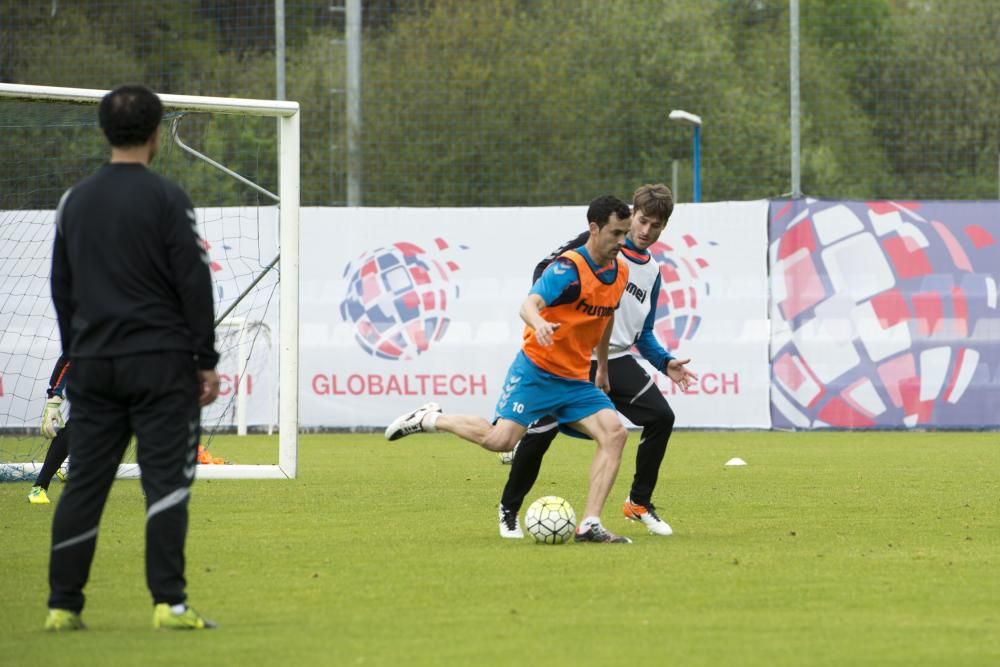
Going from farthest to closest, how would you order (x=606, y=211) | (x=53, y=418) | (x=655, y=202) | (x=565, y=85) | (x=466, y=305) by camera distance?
(x=565, y=85), (x=466, y=305), (x=53, y=418), (x=655, y=202), (x=606, y=211)

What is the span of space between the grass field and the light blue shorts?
728mm

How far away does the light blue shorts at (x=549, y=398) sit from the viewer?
918cm

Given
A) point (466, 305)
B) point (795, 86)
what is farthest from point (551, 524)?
point (795, 86)

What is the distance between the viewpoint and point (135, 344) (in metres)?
6.11

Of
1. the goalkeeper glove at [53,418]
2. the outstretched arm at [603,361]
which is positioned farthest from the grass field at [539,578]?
the outstretched arm at [603,361]

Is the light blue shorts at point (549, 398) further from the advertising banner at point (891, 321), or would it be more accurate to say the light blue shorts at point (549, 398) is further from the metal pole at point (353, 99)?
the metal pole at point (353, 99)

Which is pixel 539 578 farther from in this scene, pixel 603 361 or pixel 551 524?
pixel 603 361

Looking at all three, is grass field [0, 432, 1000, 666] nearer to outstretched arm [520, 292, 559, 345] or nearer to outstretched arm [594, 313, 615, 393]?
outstretched arm [594, 313, 615, 393]

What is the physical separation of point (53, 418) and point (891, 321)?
10858 mm

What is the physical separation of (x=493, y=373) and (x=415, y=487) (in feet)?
23.9

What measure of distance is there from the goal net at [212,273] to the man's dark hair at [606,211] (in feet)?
15.5

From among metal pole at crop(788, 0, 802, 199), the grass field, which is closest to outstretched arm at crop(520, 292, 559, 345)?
the grass field

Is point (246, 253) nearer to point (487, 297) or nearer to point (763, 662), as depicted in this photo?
point (487, 297)

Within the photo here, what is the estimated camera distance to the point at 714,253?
20.1 m
